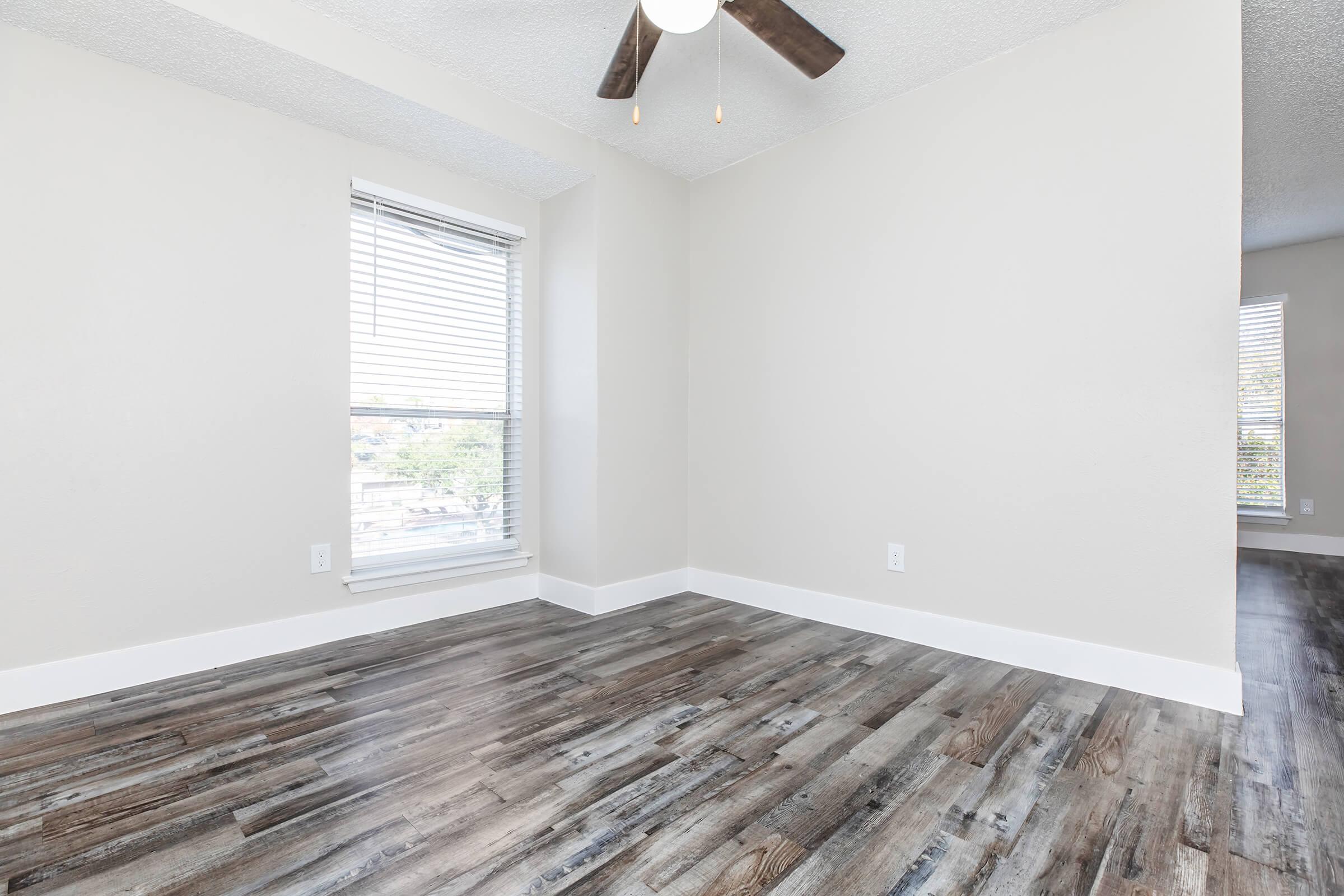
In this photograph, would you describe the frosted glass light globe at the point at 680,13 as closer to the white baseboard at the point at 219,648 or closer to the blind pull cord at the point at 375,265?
the blind pull cord at the point at 375,265

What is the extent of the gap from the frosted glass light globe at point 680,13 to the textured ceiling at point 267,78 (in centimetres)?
133

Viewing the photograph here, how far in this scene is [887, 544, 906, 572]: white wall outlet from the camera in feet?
9.30

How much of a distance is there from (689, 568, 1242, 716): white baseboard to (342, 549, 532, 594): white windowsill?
1348 mm

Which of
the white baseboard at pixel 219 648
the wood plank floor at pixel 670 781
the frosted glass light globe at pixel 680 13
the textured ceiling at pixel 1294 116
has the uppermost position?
the textured ceiling at pixel 1294 116

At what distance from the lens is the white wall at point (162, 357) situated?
6.98 ft

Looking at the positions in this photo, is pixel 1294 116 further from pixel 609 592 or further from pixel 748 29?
pixel 609 592

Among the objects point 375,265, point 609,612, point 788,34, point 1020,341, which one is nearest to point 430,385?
point 375,265

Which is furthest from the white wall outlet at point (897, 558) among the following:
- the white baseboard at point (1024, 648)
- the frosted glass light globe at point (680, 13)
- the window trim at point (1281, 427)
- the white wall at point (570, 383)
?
the window trim at point (1281, 427)

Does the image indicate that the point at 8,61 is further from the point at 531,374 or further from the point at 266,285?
the point at 531,374

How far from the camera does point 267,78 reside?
2385mm

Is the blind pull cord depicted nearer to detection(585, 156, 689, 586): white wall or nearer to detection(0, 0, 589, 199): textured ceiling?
detection(0, 0, 589, 199): textured ceiling

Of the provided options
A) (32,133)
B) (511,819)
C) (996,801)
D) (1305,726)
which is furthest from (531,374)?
(1305,726)

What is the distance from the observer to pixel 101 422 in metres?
2.25

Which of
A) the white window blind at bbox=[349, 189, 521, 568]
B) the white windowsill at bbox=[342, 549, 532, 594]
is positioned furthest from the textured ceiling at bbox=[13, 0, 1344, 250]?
the white windowsill at bbox=[342, 549, 532, 594]
